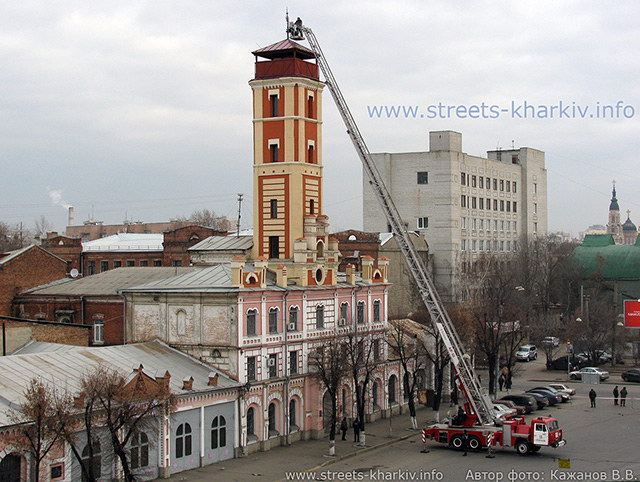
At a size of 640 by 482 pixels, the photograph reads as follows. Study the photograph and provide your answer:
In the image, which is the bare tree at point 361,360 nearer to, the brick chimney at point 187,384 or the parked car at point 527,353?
the brick chimney at point 187,384

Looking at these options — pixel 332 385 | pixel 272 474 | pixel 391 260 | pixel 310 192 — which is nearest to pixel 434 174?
pixel 391 260

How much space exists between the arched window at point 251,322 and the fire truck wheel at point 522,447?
44.1 feet

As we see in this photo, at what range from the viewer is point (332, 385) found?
151 feet

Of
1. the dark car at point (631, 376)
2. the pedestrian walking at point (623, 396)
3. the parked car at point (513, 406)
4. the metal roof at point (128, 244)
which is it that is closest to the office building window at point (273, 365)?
the parked car at point (513, 406)

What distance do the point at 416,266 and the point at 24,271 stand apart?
2674cm

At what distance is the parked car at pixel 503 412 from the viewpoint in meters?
49.2

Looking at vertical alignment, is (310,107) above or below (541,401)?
above

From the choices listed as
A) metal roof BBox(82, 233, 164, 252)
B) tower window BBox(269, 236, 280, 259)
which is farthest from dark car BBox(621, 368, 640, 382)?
metal roof BBox(82, 233, 164, 252)

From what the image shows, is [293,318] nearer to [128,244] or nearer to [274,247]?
[274,247]

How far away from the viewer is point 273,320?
1852 inches

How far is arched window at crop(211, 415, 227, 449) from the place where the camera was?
139 ft

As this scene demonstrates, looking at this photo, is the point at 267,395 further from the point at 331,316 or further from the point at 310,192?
the point at 310,192

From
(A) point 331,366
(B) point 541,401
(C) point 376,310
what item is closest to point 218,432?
(A) point 331,366

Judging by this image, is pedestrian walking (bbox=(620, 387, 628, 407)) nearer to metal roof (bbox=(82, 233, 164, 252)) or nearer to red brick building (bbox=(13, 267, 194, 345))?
red brick building (bbox=(13, 267, 194, 345))
